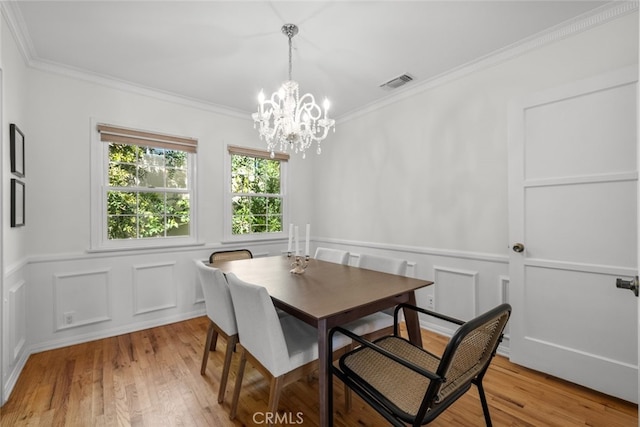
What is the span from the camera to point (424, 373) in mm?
1108

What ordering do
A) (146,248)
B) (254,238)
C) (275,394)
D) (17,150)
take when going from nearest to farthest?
1. (275,394)
2. (17,150)
3. (146,248)
4. (254,238)

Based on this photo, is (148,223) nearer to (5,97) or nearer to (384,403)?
(5,97)

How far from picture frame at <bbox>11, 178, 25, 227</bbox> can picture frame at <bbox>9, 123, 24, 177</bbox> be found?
9 centimetres

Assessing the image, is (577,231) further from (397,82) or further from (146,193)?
(146,193)

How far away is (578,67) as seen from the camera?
7.10ft

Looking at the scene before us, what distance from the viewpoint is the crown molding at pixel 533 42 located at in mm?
1983

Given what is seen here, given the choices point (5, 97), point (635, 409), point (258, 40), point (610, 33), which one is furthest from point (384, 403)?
point (5, 97)

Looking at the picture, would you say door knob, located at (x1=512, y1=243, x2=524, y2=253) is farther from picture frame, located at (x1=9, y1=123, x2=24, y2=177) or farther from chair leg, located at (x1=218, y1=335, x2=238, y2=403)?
picture frame, located at (x1=9, y1=123, x2=24, y2=177)

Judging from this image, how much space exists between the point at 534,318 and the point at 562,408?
2.00ft

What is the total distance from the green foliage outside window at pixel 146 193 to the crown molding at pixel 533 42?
2.73 m

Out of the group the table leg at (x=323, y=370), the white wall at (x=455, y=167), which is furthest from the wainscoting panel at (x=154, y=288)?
the table leg at (x=323, y=370)

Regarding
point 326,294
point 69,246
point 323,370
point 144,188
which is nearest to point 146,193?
point 144,188

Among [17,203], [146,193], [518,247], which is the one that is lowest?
[518,247]

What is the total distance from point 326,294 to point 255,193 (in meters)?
2.62
